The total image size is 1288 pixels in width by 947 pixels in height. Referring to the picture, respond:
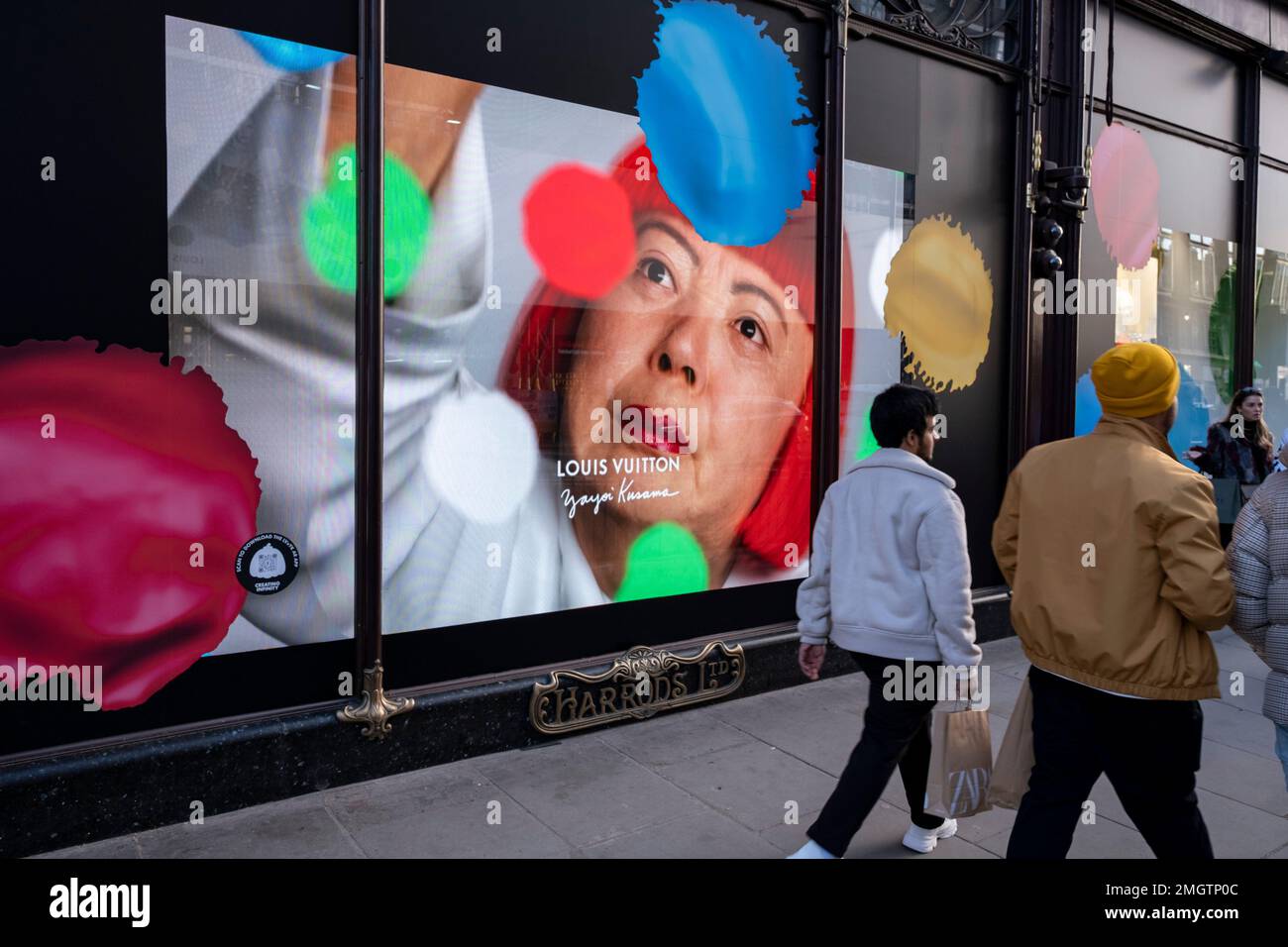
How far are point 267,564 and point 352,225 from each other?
62.1 inches

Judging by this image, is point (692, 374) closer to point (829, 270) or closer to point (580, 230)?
point (580, 230)

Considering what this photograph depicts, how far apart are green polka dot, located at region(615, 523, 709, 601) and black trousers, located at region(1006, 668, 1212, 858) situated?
107 inches

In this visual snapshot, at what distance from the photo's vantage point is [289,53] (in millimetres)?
4406

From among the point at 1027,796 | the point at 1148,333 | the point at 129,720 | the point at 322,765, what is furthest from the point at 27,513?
the point at 1148,333

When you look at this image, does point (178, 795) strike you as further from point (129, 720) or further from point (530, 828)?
point (530, 828)

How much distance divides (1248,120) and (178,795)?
10.7 m

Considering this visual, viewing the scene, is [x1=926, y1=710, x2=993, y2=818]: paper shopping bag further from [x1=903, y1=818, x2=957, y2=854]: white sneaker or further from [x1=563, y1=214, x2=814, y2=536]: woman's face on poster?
[x1=563, y1=214, x2=814, y2=536]: woman's face on poster

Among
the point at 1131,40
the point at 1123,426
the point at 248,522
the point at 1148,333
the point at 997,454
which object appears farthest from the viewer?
the point at 1148,333

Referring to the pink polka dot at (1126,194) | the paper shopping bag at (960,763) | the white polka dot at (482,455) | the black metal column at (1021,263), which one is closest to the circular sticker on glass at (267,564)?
the white polka dot at (482,455)

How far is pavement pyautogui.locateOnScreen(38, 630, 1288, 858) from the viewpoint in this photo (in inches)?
158

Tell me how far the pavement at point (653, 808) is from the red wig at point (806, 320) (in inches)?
51.3

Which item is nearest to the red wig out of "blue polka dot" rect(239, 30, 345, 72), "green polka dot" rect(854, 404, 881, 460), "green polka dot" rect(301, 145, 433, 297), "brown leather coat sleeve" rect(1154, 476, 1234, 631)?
"green polka dot" rect(854, 404, 881, 460)
